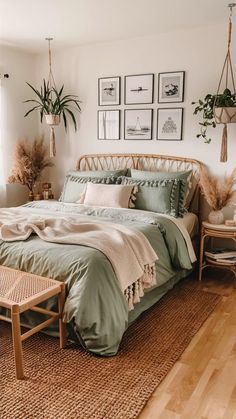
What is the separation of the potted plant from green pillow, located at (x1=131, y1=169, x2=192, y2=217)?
58 cm

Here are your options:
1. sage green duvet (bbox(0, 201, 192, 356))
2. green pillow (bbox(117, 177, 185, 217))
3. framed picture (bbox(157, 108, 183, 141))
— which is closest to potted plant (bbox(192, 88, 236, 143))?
framed picture (bbox(157, 108, 183, 141))

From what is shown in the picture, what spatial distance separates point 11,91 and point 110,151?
1503mm

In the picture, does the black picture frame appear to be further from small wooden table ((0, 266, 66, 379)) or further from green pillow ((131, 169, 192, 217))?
small wooden table ((0, 266, 66, 379))

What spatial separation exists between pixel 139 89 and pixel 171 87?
0.40 m

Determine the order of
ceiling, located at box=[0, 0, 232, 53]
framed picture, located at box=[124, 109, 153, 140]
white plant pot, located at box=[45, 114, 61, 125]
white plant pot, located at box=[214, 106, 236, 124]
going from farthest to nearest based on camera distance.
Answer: white plant pot, located at box=[45, 114, 61, 125], framed picture, located at box=[124, 109, 153, 140], white plant pot, located at box=[214, 106, 236, 124], ceiling, located at box=[0, 0, 232, 53]

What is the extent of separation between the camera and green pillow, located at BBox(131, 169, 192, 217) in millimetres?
3557

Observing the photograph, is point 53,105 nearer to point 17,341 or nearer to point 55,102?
point 55,102

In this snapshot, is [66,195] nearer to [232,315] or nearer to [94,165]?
[94,165]

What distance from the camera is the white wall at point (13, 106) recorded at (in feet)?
14.6

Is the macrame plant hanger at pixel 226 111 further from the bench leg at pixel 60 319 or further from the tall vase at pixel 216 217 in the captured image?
the bench leg at pixel 60 319

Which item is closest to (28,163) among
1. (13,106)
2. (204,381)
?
(13,106)

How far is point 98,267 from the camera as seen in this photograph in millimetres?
2254

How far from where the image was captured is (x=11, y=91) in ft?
14.8

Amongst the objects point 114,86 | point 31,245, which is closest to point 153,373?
point 31,245
